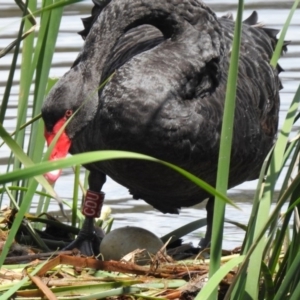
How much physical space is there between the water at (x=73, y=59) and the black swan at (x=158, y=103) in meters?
0.33

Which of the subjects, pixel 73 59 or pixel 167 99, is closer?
pixel 167 99

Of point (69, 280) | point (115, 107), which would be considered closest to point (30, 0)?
point (115, 107)

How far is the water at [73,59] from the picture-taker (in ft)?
16.5

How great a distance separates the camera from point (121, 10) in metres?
4.07

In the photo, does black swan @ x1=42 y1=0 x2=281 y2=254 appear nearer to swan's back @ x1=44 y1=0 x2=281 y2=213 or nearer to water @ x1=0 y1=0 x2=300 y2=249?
swan's back @ x1=44 y1=0 x2=281 y2=213

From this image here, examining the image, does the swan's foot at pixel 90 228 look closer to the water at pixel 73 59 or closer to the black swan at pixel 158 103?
the black swan at pixel 158 103

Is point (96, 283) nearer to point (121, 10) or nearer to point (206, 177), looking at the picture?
point (206, 177)

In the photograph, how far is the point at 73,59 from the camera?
671 cm

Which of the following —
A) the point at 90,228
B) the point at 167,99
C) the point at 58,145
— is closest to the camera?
the point at 58,145

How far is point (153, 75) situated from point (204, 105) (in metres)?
0.25

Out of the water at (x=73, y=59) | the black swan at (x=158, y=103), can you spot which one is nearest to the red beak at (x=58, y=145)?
the black swan at (x=158, y=103)

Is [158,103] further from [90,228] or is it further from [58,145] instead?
[90,228]

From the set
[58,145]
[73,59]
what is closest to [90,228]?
[58,145]

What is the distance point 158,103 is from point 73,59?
3.09 m
